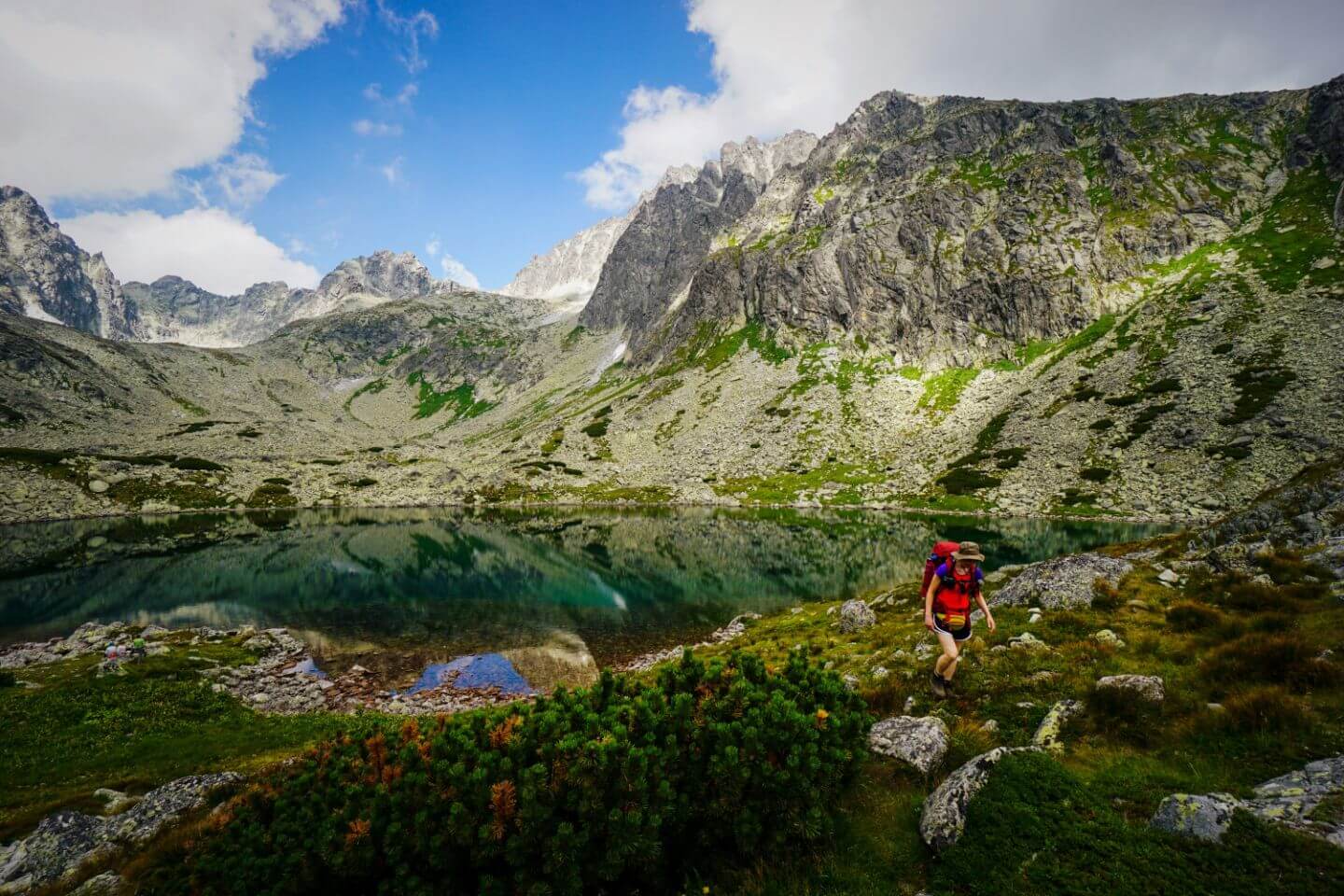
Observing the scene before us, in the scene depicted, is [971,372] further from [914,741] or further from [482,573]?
[914,741]

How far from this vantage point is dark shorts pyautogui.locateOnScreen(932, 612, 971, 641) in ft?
42.3

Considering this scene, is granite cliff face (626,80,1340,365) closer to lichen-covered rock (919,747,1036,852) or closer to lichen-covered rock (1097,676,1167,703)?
lichen-covered rock (1097,676,1167,703)

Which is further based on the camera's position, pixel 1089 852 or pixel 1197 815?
pixel 1089 852

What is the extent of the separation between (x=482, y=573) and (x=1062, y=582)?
176 ft

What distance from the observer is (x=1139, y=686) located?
34.6ft

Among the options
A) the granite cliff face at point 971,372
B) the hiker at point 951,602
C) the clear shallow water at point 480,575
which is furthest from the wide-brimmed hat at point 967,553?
the granite cliff face at point 971,372

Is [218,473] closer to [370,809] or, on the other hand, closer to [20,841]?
[20,841]

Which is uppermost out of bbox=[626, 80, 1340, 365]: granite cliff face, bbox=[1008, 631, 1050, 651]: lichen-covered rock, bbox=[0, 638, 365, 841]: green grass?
bbox=[626, 80, 1340, 365]: granite cliff face

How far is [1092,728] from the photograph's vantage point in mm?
10047

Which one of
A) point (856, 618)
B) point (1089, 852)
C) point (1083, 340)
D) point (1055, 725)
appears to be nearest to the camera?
point (1089, 852)

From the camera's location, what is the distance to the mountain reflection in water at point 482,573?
40719 millimetres

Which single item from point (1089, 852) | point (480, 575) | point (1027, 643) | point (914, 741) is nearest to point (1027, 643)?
point (1027, 643)

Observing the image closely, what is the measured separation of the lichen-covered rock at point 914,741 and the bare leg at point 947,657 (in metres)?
1.85

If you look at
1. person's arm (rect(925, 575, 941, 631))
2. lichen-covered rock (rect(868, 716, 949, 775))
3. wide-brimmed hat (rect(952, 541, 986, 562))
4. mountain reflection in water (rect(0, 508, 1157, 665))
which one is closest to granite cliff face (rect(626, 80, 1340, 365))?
mountain reflection in water (rect(0, 508, 1157, 665))
